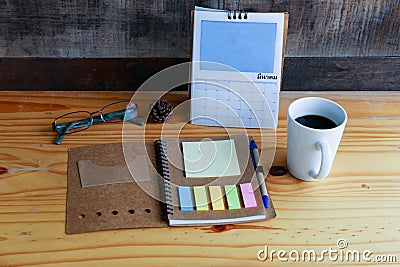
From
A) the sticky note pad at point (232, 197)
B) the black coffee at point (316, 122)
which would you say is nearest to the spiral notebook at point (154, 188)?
the sticky note pad at point (232, 197)

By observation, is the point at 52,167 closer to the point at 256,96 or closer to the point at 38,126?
the point at 38,126

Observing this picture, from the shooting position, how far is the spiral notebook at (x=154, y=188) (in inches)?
34.6

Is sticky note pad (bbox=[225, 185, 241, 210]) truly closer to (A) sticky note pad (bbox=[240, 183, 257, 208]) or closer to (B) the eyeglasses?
(A) sticky note pad (bbox=[240, 183, 257, 208])

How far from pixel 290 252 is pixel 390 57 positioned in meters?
0.54

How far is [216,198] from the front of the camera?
910 mm

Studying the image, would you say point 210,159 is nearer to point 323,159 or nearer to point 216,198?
point 216,198

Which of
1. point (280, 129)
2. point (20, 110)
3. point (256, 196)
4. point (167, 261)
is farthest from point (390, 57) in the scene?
point (20, 110)

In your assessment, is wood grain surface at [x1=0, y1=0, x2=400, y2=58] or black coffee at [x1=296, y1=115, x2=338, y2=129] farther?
wood grain surface at [x1=0, y1=0, x2=400, y2=58]

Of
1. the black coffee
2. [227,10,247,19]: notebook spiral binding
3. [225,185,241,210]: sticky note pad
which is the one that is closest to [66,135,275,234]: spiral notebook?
[225,185,241,210]: sticky note pad

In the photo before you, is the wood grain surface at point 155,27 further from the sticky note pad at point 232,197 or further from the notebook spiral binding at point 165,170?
the sticky note pad at point 232,197

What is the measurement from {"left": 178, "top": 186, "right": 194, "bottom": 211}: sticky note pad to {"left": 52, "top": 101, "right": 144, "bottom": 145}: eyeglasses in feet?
0.65

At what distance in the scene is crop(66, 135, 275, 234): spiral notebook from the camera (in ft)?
2.88

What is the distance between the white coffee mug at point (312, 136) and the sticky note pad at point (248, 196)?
0.09 meters

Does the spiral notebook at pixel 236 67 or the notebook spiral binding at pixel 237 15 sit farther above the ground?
the notebook spiral binding at pixel 237 15
